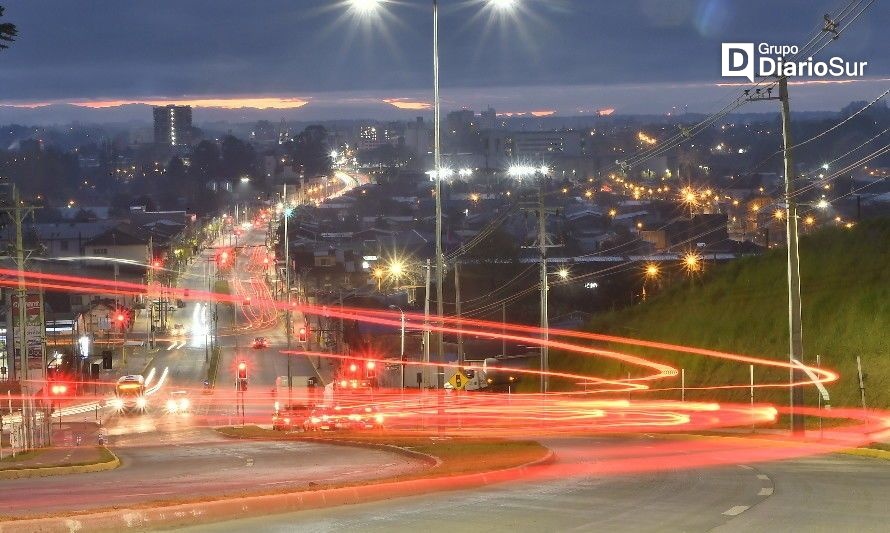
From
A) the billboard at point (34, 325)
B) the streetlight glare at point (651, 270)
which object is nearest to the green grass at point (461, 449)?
the billboard at point (34, 325)

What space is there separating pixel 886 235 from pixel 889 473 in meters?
26.4

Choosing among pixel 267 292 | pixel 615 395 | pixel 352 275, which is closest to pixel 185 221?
pixel 267 292

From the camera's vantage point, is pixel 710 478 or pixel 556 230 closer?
pixel 710 478

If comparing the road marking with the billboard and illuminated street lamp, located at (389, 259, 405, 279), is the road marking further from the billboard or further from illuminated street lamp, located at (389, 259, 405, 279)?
illuminated street lamp, located at (389, 259, 405, 279)

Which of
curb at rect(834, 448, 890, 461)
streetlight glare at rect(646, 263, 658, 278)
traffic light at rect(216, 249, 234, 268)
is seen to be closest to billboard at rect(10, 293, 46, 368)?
curb at rect(834, 448, 890, 461)

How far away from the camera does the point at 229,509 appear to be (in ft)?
50.0

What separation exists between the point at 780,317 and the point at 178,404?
37.4 meters

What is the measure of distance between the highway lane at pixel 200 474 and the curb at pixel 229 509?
5.06 ft

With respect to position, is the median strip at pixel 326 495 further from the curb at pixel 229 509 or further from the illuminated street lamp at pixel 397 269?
the illuminated street lamp at pixel 397 269

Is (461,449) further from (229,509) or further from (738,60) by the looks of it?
(738,60)

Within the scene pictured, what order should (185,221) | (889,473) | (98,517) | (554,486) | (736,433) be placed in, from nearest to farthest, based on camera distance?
(98,517)
(554,486)
(889,473)
(736,433)
(185,221)

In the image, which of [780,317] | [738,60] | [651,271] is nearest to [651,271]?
[651,271]

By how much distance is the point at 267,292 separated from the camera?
140 meters

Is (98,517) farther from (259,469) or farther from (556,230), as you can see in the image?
(556,230)
